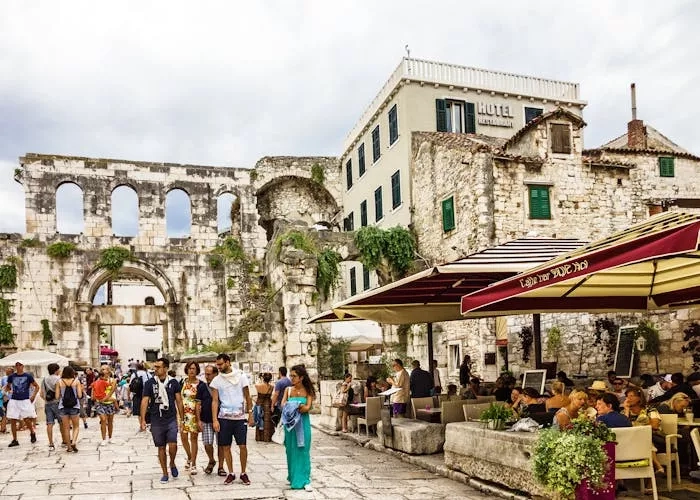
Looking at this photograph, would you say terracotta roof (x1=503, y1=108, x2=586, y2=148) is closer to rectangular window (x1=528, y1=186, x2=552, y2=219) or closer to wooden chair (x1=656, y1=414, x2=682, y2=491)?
rectangular window (x1=528, y1=186, x2=552, y2=219)

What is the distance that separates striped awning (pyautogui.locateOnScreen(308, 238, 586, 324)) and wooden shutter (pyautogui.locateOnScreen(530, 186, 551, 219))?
359 inches

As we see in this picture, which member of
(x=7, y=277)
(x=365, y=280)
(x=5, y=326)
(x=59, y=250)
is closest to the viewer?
(x=5, y=326)

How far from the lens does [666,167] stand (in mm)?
23781

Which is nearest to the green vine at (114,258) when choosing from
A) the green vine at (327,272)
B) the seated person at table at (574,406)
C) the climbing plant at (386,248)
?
the green vine at (327,272)

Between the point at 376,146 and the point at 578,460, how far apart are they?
22808 mm

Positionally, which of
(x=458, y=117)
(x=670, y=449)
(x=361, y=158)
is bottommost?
(x=670, y=449)

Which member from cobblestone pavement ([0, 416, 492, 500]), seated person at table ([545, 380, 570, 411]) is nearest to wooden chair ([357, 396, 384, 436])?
cobblestone pavement ([0, 416, 492, 500])

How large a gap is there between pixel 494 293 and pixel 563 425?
1753 mm

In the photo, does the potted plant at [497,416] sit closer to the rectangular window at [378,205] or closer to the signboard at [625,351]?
the signboard at [625,351]

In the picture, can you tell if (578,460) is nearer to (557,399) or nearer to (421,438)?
(557,399)

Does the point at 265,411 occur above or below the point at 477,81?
below

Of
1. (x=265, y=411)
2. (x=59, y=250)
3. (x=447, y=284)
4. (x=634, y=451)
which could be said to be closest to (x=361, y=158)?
(x=59, y=250)

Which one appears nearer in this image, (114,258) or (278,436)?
(278,436)

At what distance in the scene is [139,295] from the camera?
1598 inches
